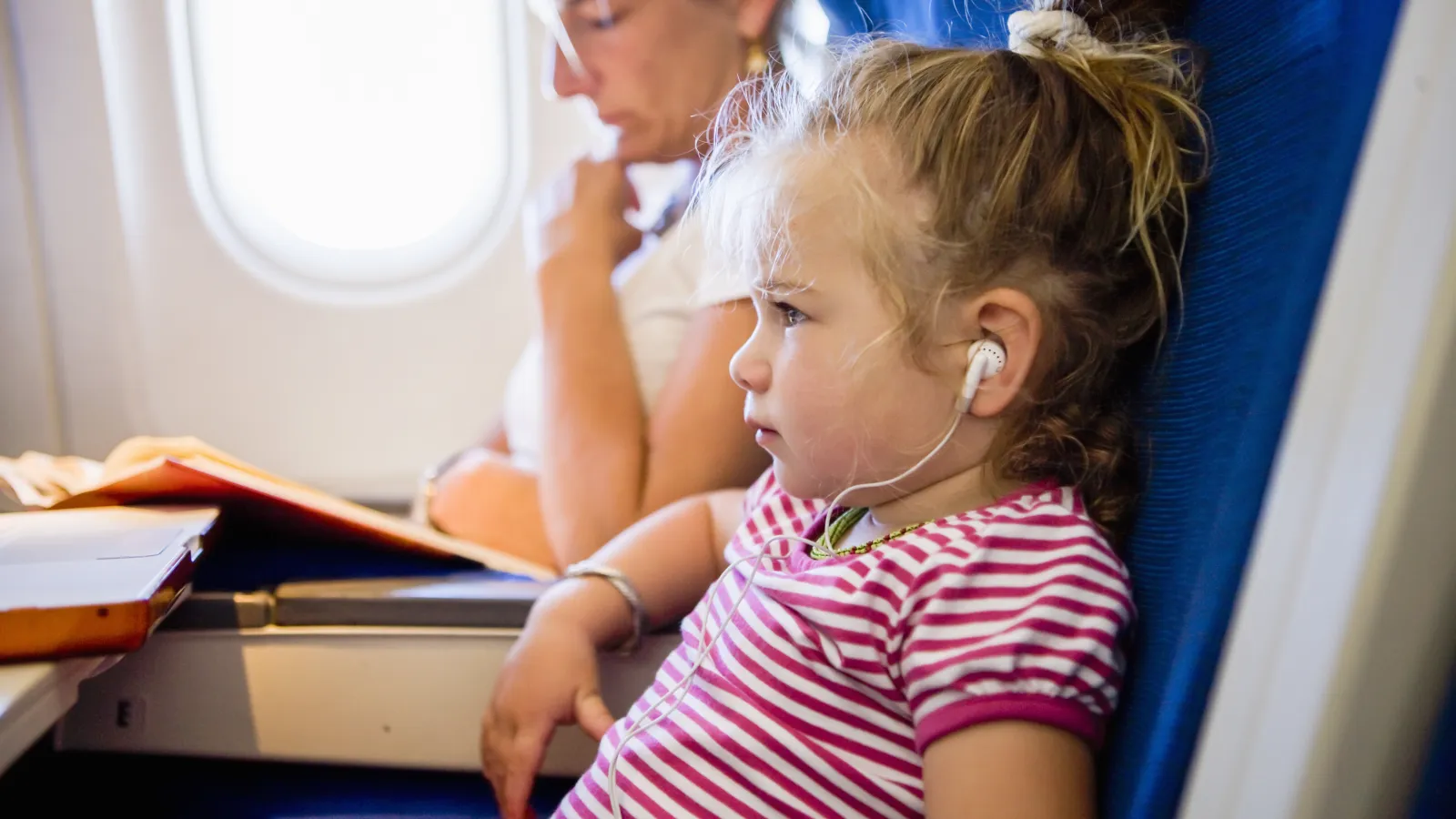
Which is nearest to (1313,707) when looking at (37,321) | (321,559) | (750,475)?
(750,475)

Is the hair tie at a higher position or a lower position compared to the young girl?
higher

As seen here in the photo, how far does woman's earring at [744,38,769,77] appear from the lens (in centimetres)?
111

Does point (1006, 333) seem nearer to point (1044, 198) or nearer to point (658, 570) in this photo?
point (1044, 198)

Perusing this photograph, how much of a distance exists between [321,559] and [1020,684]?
721mm

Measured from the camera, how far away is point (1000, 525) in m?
0.56

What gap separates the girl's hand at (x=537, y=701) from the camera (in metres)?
0.80

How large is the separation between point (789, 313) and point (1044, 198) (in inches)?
6.6

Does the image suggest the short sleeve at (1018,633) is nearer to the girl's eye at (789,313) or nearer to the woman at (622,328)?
the girl's eye at (789,313)

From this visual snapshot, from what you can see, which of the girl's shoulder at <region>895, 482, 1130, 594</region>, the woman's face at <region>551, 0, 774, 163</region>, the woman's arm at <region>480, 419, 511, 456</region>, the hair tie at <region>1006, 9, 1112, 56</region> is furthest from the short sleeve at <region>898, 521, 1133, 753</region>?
the woman's arm at <region>480, 419, 511, 456</region>

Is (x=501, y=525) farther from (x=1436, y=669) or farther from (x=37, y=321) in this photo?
(x=1436, y=669)

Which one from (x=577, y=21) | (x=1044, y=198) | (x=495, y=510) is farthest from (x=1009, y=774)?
(x=577, y=21)

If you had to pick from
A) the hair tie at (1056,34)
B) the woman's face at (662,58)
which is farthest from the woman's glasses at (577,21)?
the hair tie at (1056,34)

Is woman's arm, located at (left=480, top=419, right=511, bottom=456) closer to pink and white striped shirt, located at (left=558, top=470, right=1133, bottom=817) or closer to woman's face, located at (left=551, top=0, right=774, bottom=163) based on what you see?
woman's face, located at (left=551, top=0, right=774, bottom=163)

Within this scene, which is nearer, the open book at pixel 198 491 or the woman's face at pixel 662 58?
the open book at pixel 198 491
